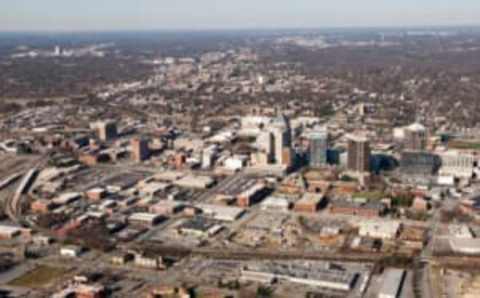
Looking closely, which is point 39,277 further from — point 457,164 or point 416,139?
point 416,139

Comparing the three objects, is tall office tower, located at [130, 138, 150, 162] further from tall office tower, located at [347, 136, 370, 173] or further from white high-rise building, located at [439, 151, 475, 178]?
white high-rise building, located at [439, 151, 475, 178]

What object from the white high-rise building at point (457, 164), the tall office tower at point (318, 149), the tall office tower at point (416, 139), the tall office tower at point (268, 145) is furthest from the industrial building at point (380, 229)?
the tall office tower at point (416, 139)

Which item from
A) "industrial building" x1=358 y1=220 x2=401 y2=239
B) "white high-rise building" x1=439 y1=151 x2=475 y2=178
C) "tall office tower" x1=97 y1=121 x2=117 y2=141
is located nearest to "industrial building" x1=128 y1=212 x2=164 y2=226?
"industrial building" x1=358 y1=220 x2=401 y2=239

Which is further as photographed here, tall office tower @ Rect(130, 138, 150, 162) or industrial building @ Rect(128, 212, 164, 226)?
tall office tower @ Rect(130, 138, 150, 162)

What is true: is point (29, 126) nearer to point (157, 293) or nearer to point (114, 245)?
point (114, 245)

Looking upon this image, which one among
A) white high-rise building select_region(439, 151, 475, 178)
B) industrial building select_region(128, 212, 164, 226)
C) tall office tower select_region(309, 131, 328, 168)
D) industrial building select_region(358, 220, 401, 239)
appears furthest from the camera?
tall office tower select_region(309, 131, 328, 168)

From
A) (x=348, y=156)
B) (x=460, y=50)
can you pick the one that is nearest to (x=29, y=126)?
(x=348, y=156)

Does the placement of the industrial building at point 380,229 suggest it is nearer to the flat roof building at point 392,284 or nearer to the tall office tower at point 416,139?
the flat roof building at point 392,284
